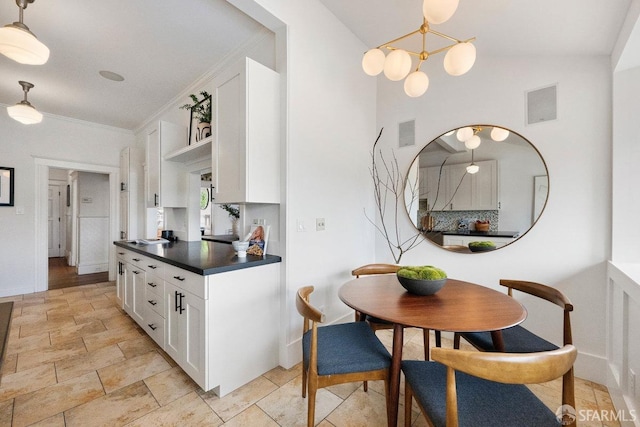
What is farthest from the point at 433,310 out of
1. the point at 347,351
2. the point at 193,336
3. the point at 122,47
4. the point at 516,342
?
the point at 122,47

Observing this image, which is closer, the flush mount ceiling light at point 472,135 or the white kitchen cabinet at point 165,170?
the flush mount ceiling light at point 472,135

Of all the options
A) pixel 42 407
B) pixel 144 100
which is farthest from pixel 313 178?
pixel 144 100

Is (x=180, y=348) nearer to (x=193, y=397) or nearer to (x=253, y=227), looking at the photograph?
(x=193, y=397)

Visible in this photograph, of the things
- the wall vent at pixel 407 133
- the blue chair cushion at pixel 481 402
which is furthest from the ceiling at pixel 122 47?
the blue chair cushion at pixel 481 402

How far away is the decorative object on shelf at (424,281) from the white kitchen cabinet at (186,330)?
4.23 feet

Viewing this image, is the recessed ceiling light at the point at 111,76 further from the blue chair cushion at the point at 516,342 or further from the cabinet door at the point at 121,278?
the blue chair cushion at the point at 516,342

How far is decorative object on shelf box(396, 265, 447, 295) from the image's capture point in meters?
1.52

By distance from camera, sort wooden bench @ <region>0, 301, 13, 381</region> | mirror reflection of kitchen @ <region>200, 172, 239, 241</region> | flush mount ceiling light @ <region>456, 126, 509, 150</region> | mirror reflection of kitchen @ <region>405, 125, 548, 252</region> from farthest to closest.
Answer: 1. mirror reflection of kitchen @ <region>200, 172, 239, 241</region>
2. flush mount ceiling light @ <region>456, 126, 509, 150</region>
3. mirror reflection of kitchen @ <region>405, 125, 548, 252</region>
4. wooden bench @ <region>0, 301, 13, 381</region>

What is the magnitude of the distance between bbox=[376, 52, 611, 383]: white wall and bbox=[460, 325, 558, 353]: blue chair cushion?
0.80 m

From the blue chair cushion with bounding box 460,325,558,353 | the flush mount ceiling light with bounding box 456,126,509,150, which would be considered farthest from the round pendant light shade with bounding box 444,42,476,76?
the blue chair cushion with bounding box 460,325,558,353

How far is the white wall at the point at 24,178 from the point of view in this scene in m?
4.01

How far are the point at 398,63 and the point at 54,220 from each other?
9454 mm

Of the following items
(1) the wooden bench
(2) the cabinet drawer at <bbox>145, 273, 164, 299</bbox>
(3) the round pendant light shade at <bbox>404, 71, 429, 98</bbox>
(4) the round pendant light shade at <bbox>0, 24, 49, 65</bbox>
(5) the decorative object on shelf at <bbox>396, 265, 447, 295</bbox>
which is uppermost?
(4) the round pendant light shade at <bbox>0, 24, 49, 65</bbox>

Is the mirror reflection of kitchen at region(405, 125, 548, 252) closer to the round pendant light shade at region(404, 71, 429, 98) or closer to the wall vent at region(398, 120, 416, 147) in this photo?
the wall vent at region(398, 120, 416, 147)
